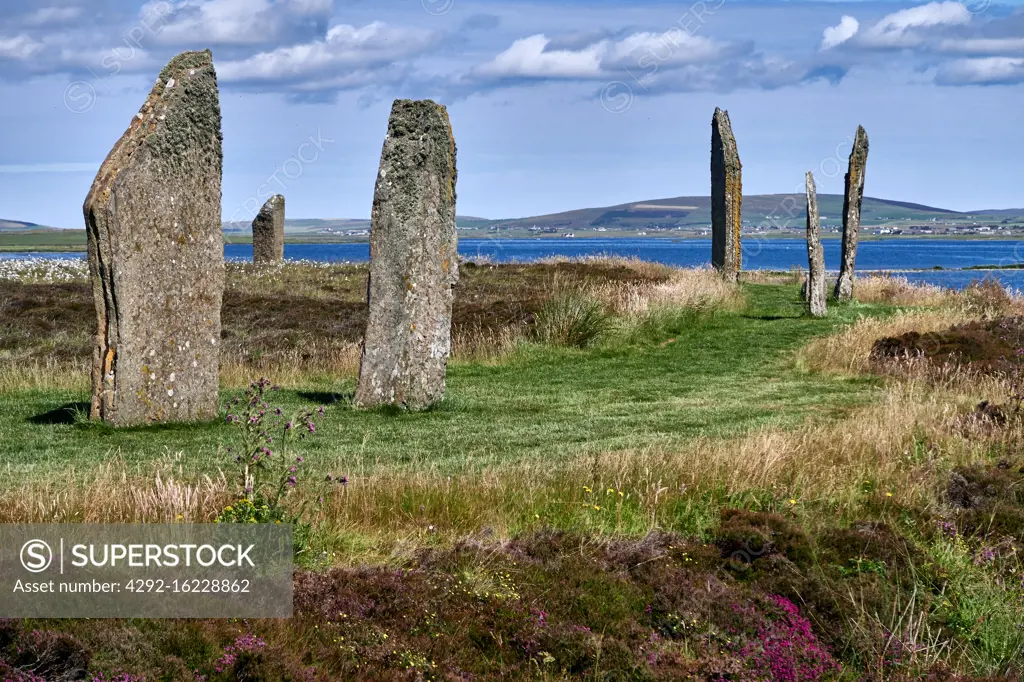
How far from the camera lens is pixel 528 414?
14.7 m

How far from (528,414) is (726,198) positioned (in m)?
21.7

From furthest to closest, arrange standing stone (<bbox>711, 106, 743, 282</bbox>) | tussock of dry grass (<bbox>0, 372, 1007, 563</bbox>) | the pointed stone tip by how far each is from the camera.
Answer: standing stone (<bbox>711, 106, 743, 282</bbox>), the pointed stone tip, tussock of dry grass (<bbox>0, 372, 1007, 563</bbox>)

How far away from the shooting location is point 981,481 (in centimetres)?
1027

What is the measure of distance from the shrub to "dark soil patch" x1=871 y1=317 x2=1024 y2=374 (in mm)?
5294

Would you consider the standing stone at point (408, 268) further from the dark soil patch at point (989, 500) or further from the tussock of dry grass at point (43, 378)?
the dark soil patch at point (989, 500)

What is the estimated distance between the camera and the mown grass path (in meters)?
11.6

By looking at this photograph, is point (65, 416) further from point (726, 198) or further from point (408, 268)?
point (726, 198)

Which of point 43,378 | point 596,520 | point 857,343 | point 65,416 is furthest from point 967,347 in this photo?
point 43,378

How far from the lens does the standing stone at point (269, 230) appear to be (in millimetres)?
43312

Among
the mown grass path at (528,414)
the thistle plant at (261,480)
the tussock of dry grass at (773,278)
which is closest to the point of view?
the thistle plant at (261,480)

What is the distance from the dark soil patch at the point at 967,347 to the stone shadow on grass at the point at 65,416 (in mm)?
11722

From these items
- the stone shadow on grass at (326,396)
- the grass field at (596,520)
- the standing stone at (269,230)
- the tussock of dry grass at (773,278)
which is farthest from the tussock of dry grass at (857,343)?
the standing stone at (269,230)

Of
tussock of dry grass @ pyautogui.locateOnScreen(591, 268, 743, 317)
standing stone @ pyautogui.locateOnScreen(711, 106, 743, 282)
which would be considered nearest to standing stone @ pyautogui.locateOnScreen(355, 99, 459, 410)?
tussock of dry grass @ pyautogui.locateOnScreen(591, 268, 743, 317)

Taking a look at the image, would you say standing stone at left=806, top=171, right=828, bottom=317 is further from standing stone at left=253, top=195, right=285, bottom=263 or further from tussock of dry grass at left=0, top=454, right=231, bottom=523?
standing stone at left=253, top=195, right=285, bottom=263
